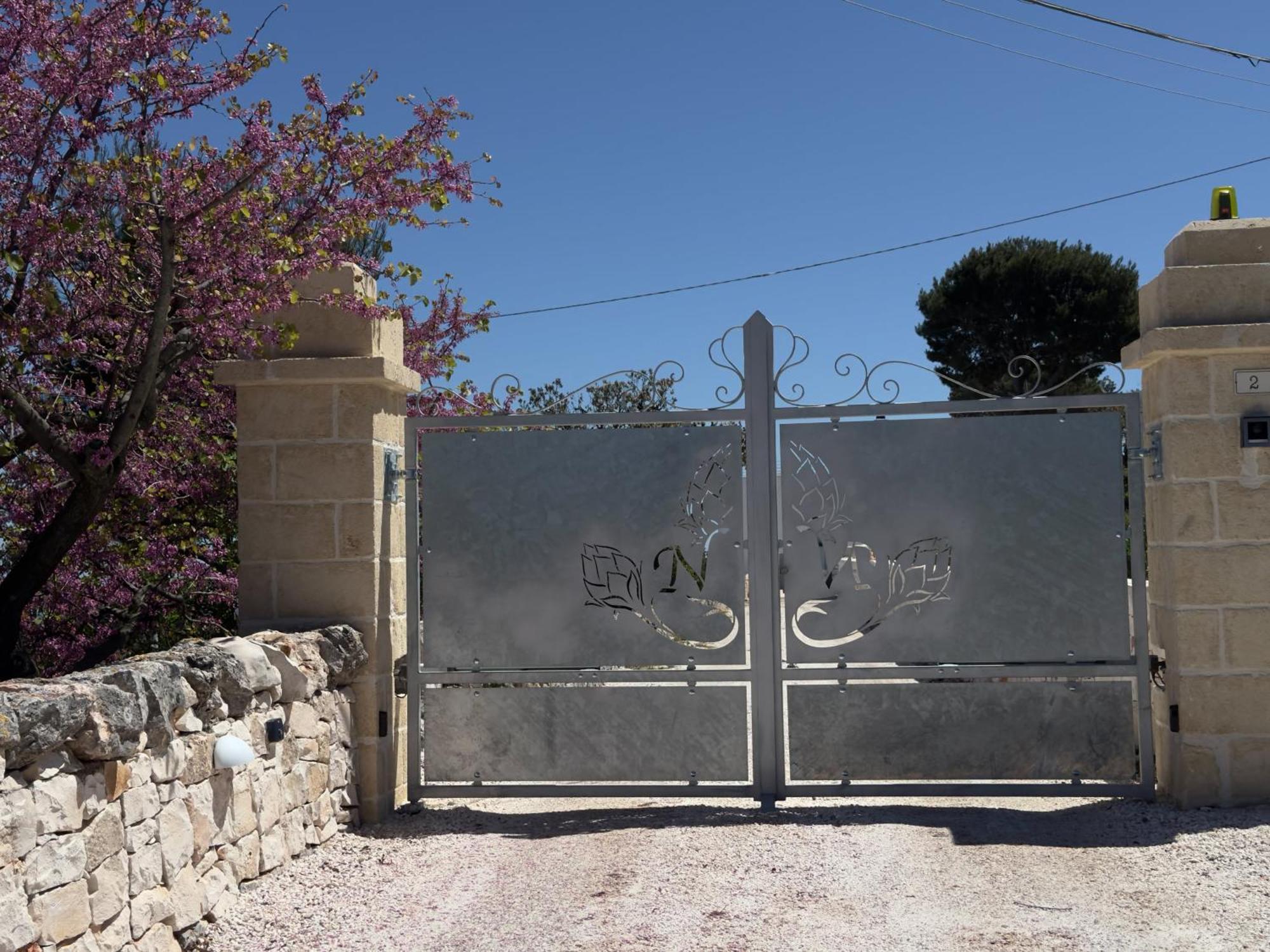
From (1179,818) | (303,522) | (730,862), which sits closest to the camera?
(730,862)

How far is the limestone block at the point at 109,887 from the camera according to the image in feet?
10.6

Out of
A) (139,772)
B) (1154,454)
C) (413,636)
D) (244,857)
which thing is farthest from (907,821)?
(139,772)

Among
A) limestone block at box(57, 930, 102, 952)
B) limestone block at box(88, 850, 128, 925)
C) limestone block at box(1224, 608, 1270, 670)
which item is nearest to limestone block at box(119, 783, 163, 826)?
limestone block at box(88, 850, 128, 925)

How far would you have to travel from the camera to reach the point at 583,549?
552 centimetres

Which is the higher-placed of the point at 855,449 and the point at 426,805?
the point at 855,449

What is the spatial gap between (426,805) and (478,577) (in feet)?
3.83

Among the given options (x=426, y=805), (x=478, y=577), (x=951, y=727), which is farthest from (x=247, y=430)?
(x=951, y=727)

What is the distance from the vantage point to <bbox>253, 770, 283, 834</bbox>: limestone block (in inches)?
171

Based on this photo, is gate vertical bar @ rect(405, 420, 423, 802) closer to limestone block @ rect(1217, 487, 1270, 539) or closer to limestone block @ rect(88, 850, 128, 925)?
limestone block @ rect(88, 850, 128, 925)

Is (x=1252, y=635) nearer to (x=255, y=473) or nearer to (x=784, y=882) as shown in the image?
(x=784, y=882)

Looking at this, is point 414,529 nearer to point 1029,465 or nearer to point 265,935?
point 265,935

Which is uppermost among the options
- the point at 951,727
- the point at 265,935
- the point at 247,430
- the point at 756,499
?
the point at 247,430

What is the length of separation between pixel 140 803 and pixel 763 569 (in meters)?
2.82

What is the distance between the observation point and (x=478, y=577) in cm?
556
